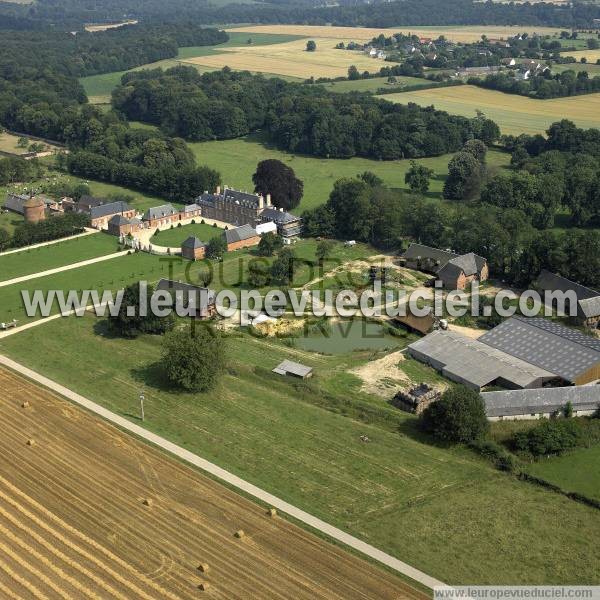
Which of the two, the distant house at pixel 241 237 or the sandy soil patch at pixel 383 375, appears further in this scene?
the distant house at pixel 241 237

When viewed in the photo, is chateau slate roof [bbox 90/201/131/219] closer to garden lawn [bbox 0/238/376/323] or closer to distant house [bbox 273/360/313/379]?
garden lawn [bbox 0/238/376/323]

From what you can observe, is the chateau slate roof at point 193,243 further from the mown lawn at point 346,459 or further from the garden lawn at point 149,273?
the mown lawn at point 346,459

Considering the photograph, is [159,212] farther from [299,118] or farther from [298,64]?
[298,64]

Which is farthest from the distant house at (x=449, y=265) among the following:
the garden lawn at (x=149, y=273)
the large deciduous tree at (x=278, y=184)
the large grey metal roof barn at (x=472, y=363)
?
the large deciduous tree at (x=278, y=184)

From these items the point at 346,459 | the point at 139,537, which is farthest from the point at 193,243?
the point at 139,537

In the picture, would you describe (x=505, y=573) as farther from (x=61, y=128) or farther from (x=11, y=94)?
(x=11, y=94)

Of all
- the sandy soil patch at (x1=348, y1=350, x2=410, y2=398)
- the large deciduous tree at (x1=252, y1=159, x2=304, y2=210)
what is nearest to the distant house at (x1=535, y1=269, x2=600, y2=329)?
the sandy soil patch at (x1=348, y1=350, x2=410, y2=398)

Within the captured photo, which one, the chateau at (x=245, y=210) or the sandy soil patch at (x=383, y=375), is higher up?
the chateau at (x=245, y=210)
